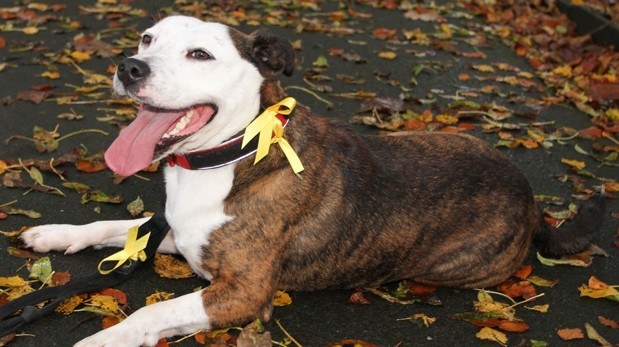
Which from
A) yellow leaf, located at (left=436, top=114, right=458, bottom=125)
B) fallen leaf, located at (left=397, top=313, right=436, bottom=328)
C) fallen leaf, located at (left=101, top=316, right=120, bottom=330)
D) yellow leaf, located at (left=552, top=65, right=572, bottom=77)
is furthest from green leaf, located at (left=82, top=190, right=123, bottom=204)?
yellow leaf, located at (left=552, top=65, right=572, bottom=77)

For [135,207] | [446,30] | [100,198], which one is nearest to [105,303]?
[135,207]

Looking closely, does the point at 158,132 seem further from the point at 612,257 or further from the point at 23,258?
the point at 612,257

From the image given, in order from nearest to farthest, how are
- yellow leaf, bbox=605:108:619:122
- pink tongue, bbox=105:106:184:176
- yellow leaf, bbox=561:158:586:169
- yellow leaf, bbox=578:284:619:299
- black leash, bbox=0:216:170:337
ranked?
black leash, bbox=0:216:170:337, pink tongue, bbox=105:106:184:176, yellow leaf, bbox=578:284:619:299, yellow leaf, bbox=561:158:586:169, yellow leaf, bbox=605:108:619:122

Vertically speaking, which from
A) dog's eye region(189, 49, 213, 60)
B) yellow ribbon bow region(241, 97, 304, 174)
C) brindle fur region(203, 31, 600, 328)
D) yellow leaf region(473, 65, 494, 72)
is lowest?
yellow leaf region(473, 65, 494, 72)

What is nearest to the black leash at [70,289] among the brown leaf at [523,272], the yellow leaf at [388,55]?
the brown leaf at [523,272]

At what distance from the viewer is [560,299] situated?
14.6 ft

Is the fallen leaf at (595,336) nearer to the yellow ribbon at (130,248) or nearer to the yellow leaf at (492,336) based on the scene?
the yellow leaf at (492,336)

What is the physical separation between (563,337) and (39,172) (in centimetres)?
380

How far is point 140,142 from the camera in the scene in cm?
370

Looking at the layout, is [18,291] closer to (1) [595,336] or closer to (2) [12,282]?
(2) [12,282]

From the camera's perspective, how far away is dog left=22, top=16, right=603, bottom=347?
3.58 meters

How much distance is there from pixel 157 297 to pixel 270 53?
154 cm

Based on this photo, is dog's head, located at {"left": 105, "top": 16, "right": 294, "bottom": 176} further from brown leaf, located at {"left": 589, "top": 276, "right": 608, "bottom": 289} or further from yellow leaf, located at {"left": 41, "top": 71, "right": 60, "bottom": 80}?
yellow leaf, located at {"left": 41, "top": 71, "right": 60, "bottom": 80}

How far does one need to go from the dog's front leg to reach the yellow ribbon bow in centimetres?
69
